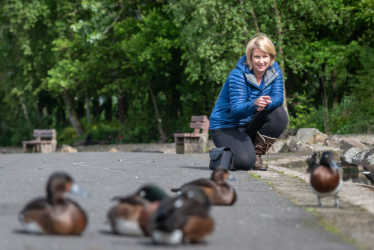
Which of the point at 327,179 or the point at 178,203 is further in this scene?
the point at 327,179

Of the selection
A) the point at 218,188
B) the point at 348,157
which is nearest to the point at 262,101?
the point at 218,188

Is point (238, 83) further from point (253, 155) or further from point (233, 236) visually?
point (233, 236)

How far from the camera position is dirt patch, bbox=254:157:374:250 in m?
3.20

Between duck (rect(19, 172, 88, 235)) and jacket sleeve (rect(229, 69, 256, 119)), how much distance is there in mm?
4277

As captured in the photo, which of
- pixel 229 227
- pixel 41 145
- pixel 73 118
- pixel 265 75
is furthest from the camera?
pixel 73 118

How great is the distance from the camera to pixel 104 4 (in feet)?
74.2

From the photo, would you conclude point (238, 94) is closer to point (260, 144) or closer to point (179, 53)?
point (260, 144)

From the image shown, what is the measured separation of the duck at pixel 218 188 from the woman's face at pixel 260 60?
3.23 metres

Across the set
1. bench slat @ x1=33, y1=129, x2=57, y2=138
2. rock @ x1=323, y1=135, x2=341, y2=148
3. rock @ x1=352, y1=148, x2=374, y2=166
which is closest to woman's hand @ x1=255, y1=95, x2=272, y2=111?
rock @ x1=352, y1=148, x2=374, y2=166

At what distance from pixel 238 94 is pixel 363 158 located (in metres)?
4.10

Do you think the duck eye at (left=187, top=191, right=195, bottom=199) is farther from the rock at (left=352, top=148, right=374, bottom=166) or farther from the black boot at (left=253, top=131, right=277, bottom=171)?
the rock at (left=352, top=148, right=374, bottom=166)

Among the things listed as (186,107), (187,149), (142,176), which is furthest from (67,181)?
(186,107)

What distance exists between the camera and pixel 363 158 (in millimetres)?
A: 9977

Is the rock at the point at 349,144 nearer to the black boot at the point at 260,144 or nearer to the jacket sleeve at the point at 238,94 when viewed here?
the black boot at the point at 260,144
